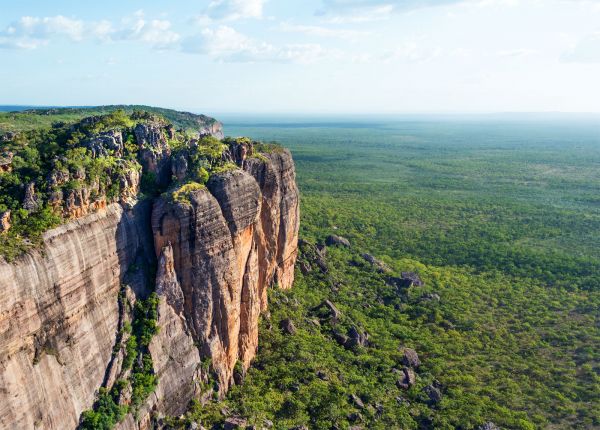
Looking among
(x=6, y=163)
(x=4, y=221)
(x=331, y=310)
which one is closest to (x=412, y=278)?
(x=331, y=310)

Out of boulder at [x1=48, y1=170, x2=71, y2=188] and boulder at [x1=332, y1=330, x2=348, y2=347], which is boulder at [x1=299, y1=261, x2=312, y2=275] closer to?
boulder at [x1=332, y1=330, x2=348, y2=347]

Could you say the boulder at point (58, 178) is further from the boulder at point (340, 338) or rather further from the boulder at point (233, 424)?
the boulder at point (340, 338)

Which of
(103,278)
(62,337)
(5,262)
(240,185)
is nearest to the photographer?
(5,262)

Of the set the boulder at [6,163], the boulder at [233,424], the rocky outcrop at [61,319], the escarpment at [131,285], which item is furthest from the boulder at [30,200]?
the boulder at [233,424]

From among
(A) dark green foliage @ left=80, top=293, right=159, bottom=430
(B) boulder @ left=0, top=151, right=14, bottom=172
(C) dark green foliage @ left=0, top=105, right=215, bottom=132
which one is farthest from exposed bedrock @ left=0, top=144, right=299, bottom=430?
(C) dark green foliage @ left=0, top=105, right=215, bottom=132

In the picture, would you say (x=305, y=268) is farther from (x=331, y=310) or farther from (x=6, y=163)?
(x=6, y=163)

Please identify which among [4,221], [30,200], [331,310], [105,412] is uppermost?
[30,200]

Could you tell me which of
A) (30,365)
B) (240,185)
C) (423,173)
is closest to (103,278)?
(30,365)

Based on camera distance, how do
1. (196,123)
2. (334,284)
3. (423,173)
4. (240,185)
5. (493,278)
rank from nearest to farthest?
(240,185), (334,284), (493,278), (196,123), (423,173)

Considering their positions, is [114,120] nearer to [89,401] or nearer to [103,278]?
[103,278]
